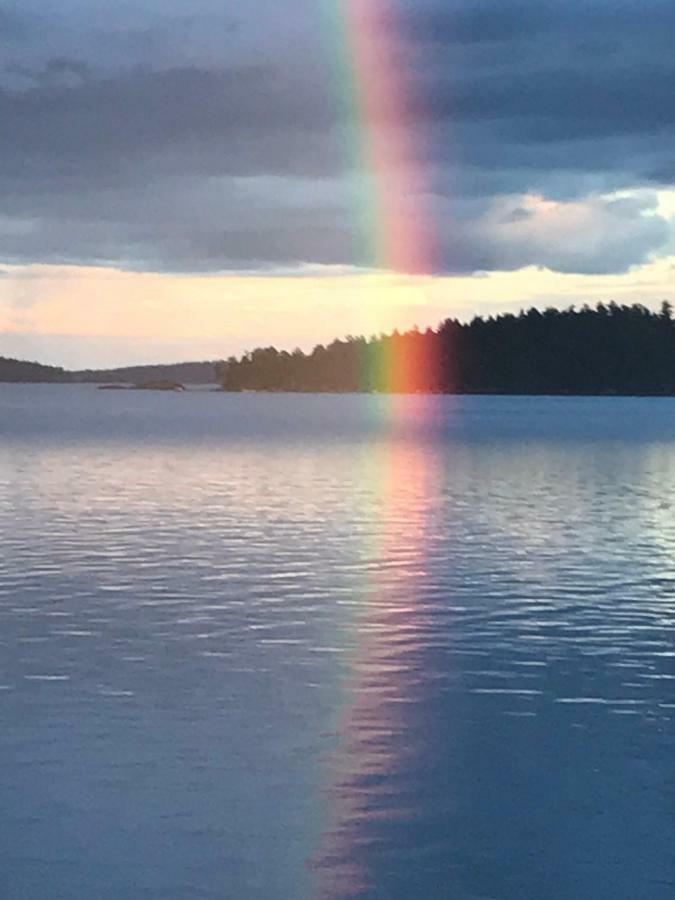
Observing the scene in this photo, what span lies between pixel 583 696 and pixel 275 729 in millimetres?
4938

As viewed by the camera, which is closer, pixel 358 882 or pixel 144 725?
pixel 358 882

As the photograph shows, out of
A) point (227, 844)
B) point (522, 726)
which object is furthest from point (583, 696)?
point (227, 844)

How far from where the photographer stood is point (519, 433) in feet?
425

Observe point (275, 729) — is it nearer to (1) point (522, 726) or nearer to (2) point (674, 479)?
(1) point (522, 726)

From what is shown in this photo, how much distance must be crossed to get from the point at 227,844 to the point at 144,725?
480 centimetres

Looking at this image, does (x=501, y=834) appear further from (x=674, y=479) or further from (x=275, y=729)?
(x=674, y=479)

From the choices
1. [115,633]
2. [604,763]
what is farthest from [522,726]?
[115,633]

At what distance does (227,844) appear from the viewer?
16.6 metres

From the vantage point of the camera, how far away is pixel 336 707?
2222 cm

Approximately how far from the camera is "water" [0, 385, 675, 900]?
16250 mm

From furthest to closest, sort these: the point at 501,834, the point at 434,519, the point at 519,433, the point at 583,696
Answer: the point at 519,433 < the point at 434,519 < the point at 583,696 < the point at 501,834

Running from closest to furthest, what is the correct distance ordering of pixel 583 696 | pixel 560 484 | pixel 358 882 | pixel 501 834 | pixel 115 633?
1. pixel 358 882
2. pixel 501 834
3. pixel 583 696
4. pixel 115 633
5. pixel 560 484

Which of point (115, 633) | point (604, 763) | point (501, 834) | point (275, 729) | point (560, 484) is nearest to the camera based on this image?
point (501, 834)

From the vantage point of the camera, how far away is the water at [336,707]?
16250 mm
